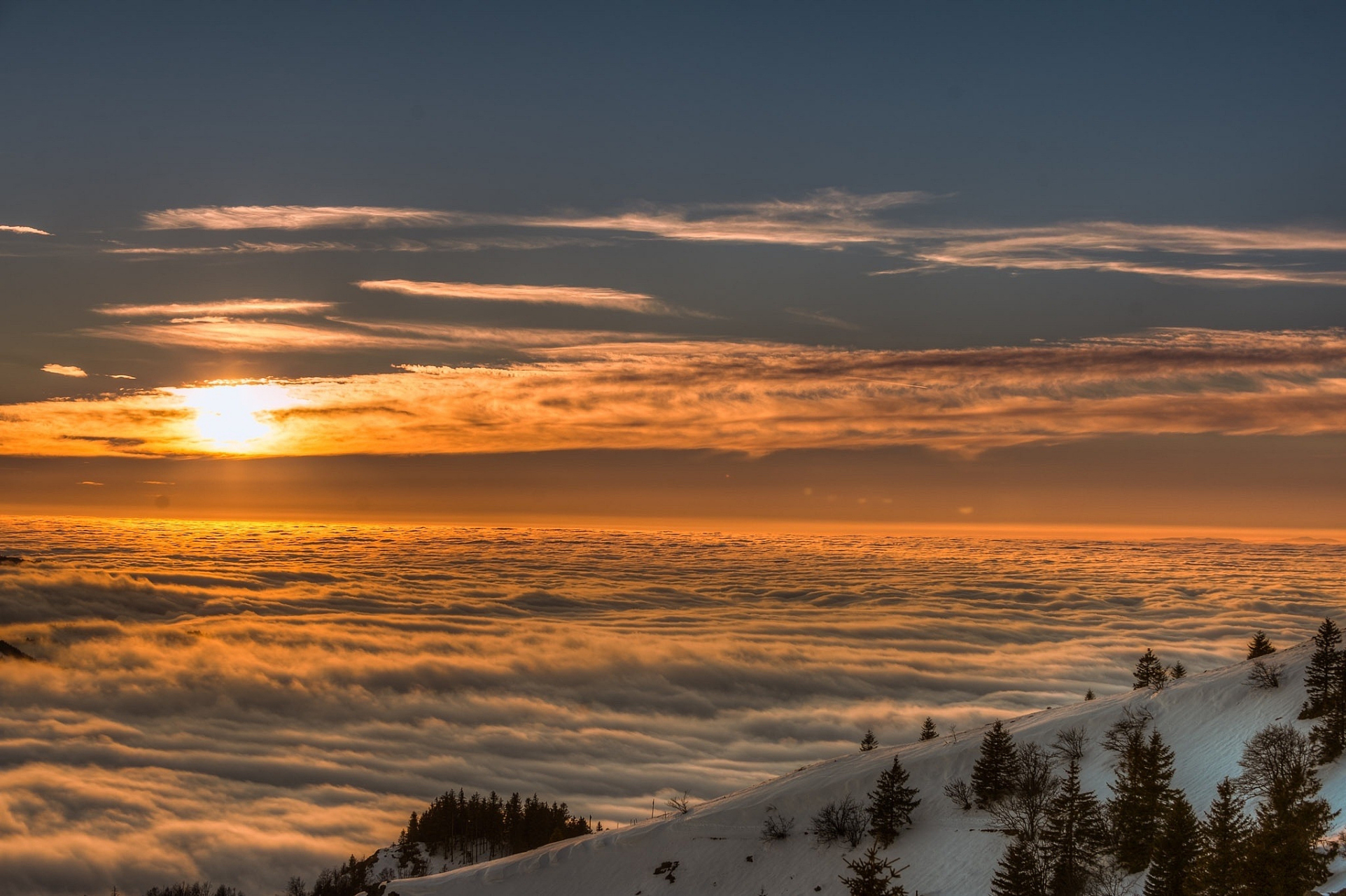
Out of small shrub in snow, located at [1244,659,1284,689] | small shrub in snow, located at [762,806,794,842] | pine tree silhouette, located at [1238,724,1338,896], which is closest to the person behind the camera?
pine tree silhouette, located at [1238,724,1338,896]

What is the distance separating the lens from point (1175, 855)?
40.7 m

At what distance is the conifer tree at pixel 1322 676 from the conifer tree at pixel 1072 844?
22607 millimetres

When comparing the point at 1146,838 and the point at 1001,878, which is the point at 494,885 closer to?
the point at 1001,878

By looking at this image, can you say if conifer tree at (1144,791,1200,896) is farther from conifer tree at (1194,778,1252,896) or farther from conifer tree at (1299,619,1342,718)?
conifer tree at (1299,619,1342,718)

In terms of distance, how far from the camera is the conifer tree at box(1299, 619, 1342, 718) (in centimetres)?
6056

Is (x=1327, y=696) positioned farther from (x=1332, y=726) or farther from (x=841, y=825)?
(x=841, y=825)

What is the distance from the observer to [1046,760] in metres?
66.7

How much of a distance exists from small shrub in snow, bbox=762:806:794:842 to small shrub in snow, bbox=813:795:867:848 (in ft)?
6.15

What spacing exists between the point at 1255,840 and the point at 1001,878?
51.7ft

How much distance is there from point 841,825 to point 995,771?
11.8m

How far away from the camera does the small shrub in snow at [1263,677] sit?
227ft

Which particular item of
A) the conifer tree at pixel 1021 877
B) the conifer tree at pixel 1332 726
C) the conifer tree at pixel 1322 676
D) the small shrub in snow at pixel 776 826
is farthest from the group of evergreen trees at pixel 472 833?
the conifer tree at pixel 1332 726

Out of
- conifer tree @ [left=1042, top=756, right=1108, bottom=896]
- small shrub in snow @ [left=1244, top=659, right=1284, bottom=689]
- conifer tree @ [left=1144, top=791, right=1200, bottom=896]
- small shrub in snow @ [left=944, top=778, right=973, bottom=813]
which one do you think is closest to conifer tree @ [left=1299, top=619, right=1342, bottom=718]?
small shrub in snow @ [left=1244, top=659, right=1284, bottom=689]

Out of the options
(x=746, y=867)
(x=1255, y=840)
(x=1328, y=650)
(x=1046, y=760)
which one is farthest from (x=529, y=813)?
(x=1255, y=840)
